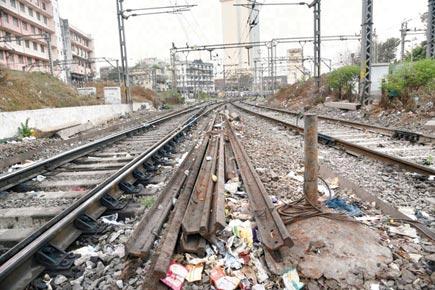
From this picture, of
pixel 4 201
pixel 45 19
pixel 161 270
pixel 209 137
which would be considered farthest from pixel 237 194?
pixel 45 19

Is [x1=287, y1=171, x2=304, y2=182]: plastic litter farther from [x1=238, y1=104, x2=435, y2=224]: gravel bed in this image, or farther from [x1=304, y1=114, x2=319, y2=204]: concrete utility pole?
[x1=304, y1=114, x2=319, y2=204]: concrete utility pole

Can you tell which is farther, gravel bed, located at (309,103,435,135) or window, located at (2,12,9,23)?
window, located at (2,12,9,23)

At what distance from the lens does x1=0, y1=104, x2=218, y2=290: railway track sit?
2984 mm

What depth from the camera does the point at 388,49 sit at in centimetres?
5266

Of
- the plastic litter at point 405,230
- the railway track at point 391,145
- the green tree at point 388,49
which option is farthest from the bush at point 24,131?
the green tree at point 388,49

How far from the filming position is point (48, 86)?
27312 millimetres

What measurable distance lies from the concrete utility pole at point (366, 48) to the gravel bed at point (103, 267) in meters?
14.9

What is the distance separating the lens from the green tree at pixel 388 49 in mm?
51641

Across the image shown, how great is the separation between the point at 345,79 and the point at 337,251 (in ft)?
64.5

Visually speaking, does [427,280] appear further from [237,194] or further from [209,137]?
[209,137]

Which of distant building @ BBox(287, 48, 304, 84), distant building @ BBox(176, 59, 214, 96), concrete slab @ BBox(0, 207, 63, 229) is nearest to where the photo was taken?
concrete slab @ BBox(0, 207, 63, 229)

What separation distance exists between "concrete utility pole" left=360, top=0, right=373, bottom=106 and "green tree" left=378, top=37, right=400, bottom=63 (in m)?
40.3

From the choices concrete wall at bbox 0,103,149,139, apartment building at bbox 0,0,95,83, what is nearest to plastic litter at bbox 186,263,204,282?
concrete wall at bbox 0,103,149,139

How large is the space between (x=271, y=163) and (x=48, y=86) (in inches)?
992
